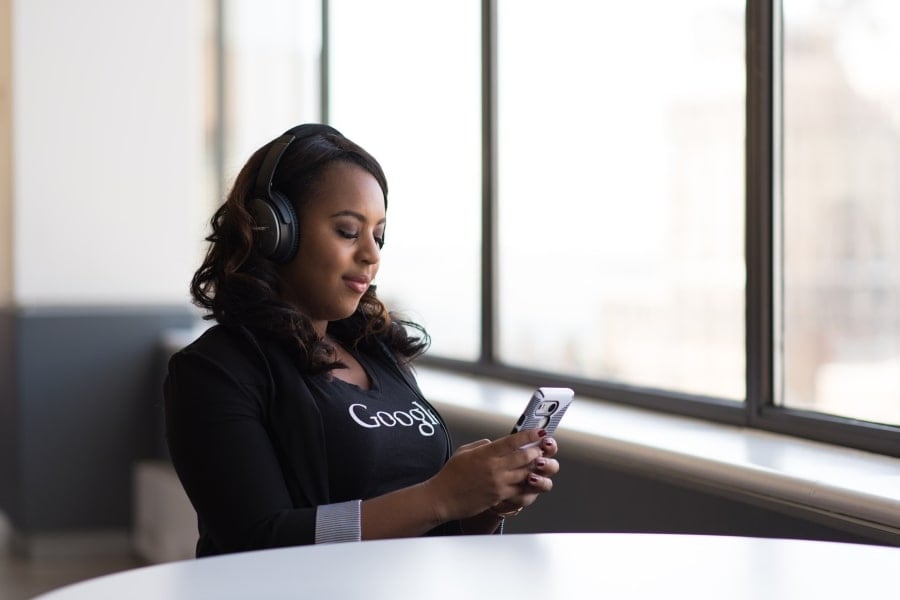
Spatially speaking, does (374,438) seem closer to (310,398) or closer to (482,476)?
(310,398)

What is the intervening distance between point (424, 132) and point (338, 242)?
9.23 ft

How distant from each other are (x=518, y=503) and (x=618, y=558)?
14.4 inches

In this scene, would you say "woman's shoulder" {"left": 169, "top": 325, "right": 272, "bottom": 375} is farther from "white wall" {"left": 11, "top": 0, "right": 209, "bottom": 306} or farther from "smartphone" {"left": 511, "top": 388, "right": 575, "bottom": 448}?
"white wall" {"left": 11, "top": 0, "right": 209, "bottom": 306}

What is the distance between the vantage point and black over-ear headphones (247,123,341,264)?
5.74ft

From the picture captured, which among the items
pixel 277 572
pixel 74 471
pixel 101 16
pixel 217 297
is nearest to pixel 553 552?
pixel 277 572

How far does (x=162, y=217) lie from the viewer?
5.01 meters

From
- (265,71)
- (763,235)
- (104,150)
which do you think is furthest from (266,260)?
(265,71)

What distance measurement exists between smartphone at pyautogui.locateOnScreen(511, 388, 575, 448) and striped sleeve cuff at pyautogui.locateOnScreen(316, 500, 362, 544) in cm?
25

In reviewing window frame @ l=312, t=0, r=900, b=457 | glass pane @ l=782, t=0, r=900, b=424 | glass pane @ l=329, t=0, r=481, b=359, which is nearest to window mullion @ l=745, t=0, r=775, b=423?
window frame @ l=312, t=0, r=900, b=457

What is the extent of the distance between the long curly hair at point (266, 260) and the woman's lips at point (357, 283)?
9cm

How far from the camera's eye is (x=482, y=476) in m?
1.57

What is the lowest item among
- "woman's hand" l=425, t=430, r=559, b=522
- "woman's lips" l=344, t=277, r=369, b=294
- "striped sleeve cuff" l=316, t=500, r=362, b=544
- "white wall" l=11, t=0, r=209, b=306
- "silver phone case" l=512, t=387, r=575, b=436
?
"striped sleeve cuff" l=316, t=500, r=362, b=544

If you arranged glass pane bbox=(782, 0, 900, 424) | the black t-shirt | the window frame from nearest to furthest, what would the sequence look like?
the black t-shirt → the window frame → glass pane bbox=(782, 0, 900, 424)

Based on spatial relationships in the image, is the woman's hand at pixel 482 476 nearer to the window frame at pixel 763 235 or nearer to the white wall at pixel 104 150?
the window frame at pixel 763 235
